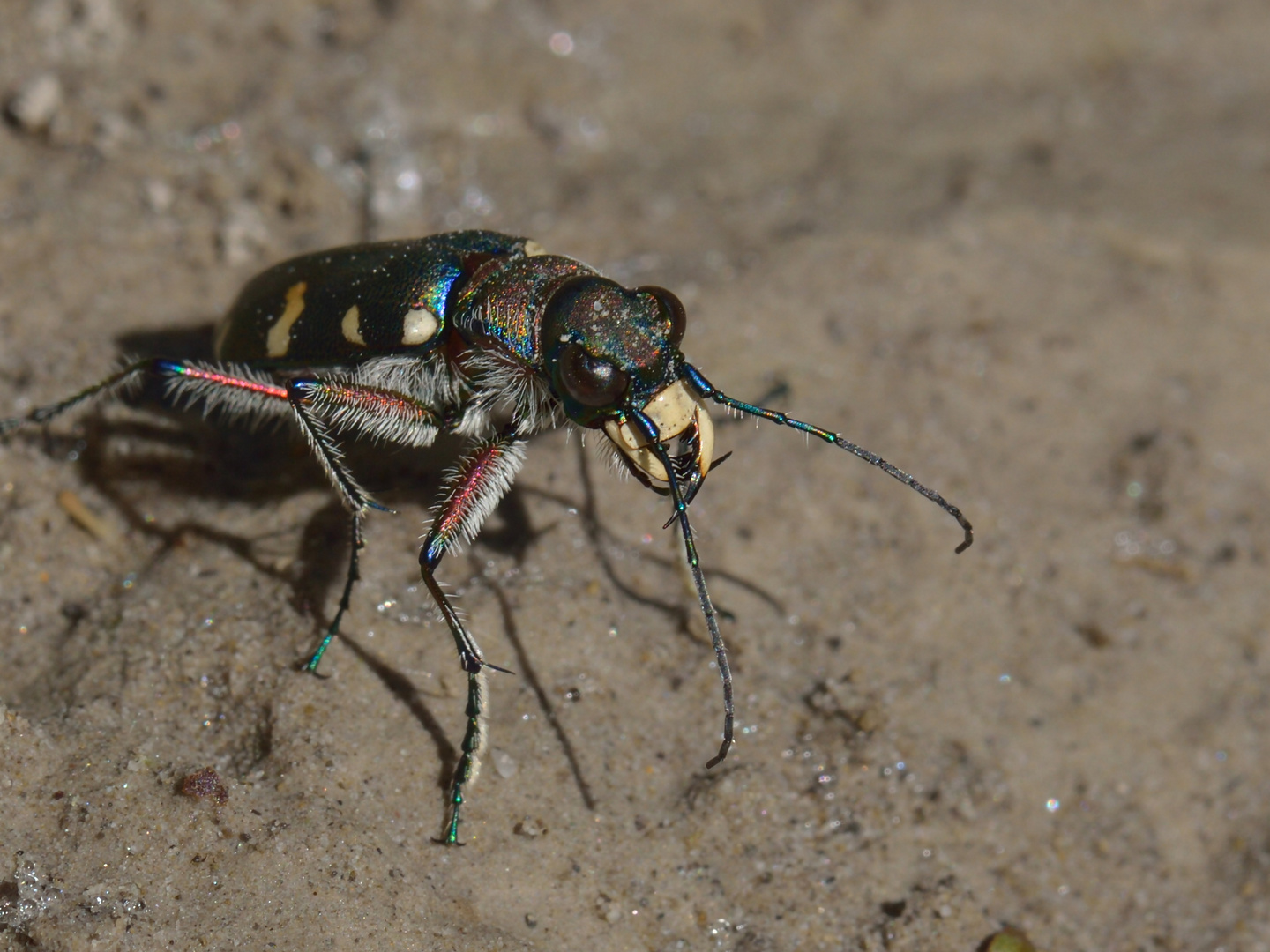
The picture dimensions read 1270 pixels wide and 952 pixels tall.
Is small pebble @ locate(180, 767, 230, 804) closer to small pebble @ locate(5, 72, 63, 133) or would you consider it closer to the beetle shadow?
the beetle shadow

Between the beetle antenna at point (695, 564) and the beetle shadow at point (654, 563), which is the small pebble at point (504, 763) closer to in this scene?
the beetle antenna at point (695, 564)

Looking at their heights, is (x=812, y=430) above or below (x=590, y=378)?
above

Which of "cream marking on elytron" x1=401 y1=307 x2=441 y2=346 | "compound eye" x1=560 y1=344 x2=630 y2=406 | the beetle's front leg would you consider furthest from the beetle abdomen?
"compound eye" x1=560 y1=344 x2=630 y2=406

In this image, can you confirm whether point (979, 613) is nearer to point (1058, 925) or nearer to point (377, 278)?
point (1058, 925)

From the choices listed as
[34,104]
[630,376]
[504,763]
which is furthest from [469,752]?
[34,104]

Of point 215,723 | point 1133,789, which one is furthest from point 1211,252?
point 215,723

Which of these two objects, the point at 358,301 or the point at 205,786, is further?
the point at 358,301

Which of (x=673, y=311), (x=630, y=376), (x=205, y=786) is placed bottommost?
(x=205, y=786)

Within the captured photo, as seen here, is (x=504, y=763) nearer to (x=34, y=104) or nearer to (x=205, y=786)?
(x=205, y=786)
